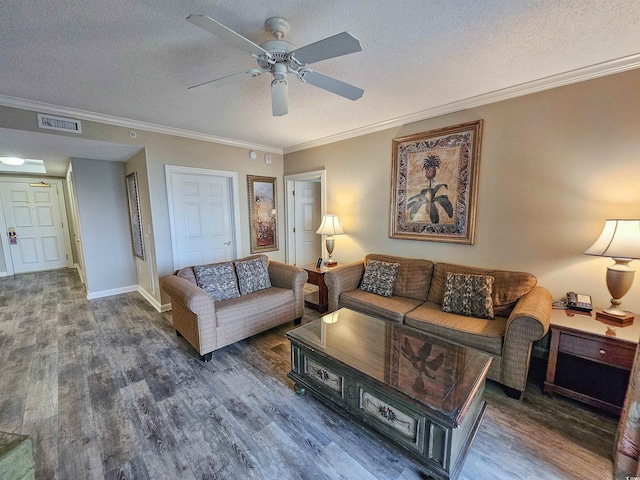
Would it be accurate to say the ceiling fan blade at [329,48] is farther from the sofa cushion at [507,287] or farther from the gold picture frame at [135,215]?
the gold picture frame at [135,215]

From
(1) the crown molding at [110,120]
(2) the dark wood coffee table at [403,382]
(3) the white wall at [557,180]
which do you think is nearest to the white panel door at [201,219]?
(1) the crown molding at [110,120]

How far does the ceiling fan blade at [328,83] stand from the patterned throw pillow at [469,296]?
1.92 m

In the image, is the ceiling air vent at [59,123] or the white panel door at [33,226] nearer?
the ceiling air vent at [59,123]

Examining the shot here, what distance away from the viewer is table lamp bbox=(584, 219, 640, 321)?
179 centimetres

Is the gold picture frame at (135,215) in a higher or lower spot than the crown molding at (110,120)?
lower

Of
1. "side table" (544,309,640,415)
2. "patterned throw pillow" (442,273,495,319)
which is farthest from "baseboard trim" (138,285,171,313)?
"side table" (544,309,640,415)

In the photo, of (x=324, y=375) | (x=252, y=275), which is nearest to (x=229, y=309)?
(x=252, y=275)

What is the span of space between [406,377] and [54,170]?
6853mm

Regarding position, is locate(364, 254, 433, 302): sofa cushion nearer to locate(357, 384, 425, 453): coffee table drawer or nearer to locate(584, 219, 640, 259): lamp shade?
locate(584, 219, 640, 259): lamp shade

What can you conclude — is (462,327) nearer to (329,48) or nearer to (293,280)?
(293,280)

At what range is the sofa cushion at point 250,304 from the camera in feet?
8.20

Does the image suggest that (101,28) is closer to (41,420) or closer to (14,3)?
(14,3)

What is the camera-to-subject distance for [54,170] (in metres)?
4.94

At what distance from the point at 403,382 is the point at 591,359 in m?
1.44
